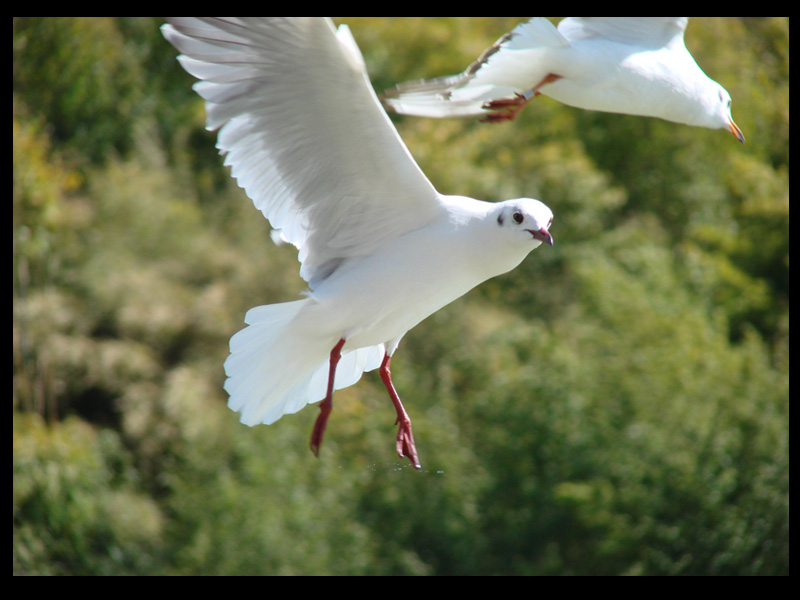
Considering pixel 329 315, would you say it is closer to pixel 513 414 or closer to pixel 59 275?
pixel 513 414

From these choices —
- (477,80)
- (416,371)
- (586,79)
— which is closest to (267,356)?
(477,80)

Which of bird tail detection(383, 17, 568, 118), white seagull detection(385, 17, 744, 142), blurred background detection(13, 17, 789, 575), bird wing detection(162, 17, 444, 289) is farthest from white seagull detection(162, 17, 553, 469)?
blurred background detection(13, 17, 789, 575)

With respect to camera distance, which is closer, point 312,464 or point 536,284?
point 312,464

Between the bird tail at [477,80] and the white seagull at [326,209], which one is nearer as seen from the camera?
the white seagull at [326,209]

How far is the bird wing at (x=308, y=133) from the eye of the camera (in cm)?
234

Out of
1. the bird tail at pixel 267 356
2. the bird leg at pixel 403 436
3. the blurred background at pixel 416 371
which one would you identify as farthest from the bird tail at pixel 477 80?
the blurred background at pixel 416 371

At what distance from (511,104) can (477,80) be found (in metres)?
0.12

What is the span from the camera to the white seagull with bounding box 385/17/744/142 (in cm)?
270

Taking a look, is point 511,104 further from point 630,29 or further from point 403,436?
point 403,436

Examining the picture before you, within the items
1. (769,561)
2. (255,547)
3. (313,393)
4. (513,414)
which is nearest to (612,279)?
(513,414)

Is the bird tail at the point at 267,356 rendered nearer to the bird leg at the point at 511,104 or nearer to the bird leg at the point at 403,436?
the bird leg at the point at 403,436

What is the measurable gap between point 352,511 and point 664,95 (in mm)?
6589

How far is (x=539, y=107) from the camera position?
1191cm

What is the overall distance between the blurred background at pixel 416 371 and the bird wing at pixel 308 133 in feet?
19.2
